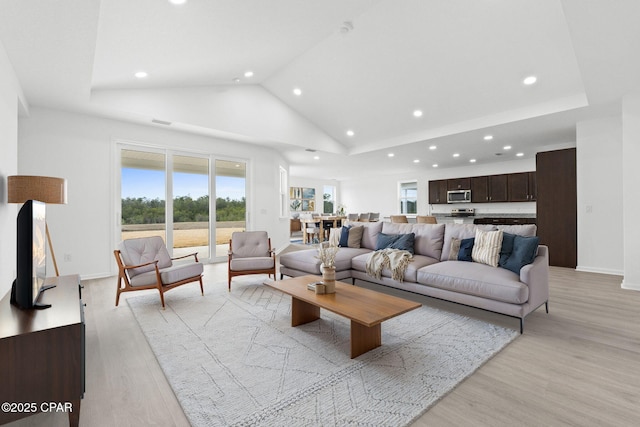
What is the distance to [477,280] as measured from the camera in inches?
118

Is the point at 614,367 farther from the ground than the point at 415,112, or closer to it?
closer to it

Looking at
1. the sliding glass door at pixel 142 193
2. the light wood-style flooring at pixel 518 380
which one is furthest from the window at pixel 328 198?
the light wood-style flooring at pixel 518 380

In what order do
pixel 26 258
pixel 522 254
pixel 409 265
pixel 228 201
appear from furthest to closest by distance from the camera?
1. pixel 228 201
2. pixel 409 265
3. pixel 522 254
4. pixel 26 258

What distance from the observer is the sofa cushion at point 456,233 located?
3.85 m

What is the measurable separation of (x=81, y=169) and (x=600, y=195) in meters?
8.51

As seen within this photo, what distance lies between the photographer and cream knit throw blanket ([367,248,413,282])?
366 centimetres

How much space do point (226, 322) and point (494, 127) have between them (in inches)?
208

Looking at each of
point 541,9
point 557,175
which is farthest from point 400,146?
point 541,9

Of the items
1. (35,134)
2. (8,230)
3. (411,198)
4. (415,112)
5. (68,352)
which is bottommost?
(68,352)

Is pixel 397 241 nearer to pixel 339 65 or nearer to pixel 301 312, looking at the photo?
pixel 301 312

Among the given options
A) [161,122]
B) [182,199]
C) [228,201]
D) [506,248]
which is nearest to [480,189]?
[506,248]

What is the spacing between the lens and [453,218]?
31.3 feet

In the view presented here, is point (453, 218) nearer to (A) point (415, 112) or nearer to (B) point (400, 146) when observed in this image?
(B) point (400, 146)

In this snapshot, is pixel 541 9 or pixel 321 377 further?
pixel 541 9
